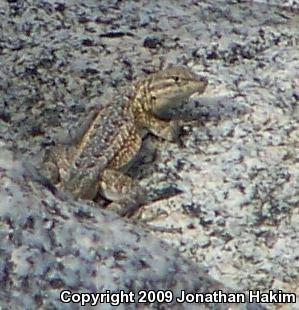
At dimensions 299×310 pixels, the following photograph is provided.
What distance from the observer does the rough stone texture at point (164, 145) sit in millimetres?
3668

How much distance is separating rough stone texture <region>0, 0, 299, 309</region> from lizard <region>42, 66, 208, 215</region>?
96 mm

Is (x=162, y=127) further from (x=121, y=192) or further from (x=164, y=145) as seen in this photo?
(x=121, y=192)

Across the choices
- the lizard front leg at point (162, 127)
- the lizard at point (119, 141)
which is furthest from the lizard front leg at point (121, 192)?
the lizard front leg at point (162, 127)

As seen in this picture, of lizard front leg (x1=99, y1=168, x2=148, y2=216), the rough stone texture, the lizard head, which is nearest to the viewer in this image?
the rough stone texture

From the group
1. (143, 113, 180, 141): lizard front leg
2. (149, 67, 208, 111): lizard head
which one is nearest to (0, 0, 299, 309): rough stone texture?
(143, 113, 180, 141): lizard front leg

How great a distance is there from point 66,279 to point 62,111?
1895mm

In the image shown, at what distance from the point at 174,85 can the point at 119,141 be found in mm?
404

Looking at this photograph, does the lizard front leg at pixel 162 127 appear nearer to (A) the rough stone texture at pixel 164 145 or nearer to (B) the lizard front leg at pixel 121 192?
(A) the rough stone texture at pixel 164 145

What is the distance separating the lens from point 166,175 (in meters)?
5.05

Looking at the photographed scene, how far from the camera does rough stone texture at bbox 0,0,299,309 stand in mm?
3668

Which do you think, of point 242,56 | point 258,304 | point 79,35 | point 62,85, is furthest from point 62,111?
point 258,304

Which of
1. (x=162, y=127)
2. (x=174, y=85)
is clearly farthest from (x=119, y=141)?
(x=174, y=85)

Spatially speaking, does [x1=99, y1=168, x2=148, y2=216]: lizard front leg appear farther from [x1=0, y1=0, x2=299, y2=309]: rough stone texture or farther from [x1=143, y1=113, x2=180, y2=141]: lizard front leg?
[x1=143, y1=113, x2=180, y2=141]: lizard front leg

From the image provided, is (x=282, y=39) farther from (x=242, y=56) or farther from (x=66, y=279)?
(x=66, y=279)
